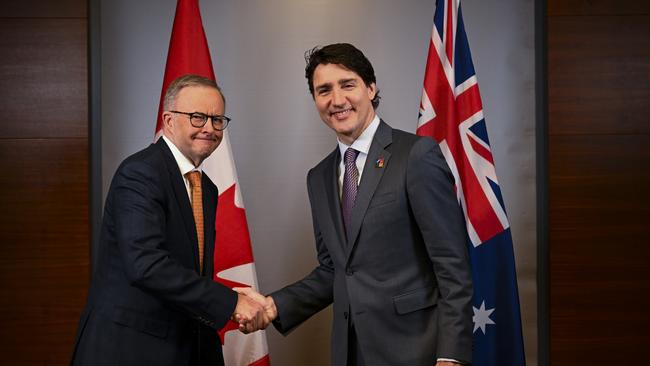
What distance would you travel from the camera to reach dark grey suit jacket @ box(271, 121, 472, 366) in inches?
81.2

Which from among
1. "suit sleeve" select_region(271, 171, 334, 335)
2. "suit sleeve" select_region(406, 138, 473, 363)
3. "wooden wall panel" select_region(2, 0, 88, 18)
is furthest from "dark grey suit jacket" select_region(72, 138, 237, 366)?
"wooden wall panel" select_region(2, 0, 88, 18)

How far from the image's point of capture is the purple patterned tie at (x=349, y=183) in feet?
7.39

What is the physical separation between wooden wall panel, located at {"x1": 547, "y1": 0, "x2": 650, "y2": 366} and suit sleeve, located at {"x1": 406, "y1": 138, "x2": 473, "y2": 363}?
5.32ft

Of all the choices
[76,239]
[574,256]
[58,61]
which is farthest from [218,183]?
[574,256]

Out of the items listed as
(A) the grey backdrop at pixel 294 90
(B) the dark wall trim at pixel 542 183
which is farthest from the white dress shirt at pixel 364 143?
(B) the dark wall trim at pixel 542 183

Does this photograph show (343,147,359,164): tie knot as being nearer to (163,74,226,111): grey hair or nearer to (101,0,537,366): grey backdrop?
(163,74,226,111): grey hair

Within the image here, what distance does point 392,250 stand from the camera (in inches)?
83.9

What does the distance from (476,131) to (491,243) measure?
0.51m

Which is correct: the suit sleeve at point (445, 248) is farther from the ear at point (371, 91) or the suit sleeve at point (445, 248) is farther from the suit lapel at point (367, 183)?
the ear at point (371, 91)

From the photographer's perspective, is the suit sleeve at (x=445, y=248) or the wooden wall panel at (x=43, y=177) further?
the wooden wall panel at (x=43, y=177)

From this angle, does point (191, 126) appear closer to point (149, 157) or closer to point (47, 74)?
point (149, 157)

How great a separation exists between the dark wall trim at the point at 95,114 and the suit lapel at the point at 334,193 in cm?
161

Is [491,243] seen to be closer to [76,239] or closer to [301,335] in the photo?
[301,335]

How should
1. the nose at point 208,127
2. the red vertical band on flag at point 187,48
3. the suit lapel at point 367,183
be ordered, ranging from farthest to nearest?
the red vertical band on flag at point 187,48
the nose at point 208,127
the suit lapel at point 367,183
